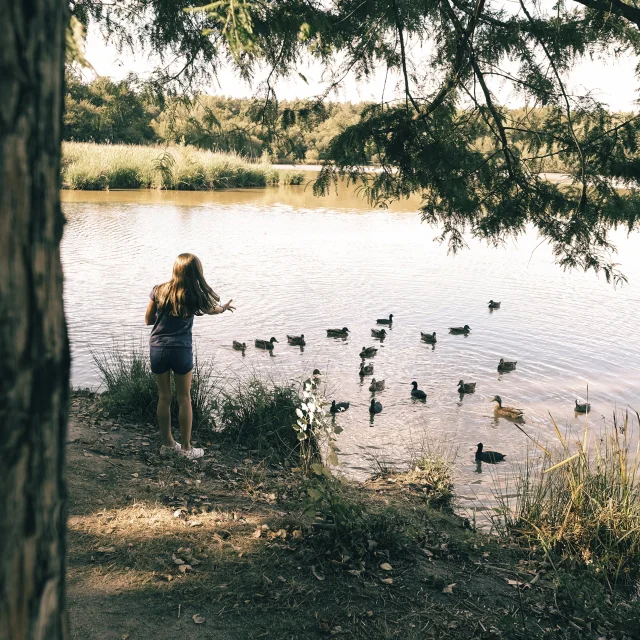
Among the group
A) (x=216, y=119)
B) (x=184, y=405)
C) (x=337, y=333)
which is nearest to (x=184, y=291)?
(x=184, y=405)

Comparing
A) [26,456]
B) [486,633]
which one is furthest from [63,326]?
[486,633]

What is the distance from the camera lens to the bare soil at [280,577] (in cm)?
334

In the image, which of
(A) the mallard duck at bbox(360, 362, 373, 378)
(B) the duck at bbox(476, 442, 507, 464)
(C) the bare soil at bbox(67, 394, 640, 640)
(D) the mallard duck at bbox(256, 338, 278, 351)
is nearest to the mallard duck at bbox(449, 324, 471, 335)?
(A) the mallard duck at bbox(360, 362, 373, 378)

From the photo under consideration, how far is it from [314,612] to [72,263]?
49.2 feet

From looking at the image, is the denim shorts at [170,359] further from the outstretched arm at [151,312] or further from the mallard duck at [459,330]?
the mallard duck at [459,330]

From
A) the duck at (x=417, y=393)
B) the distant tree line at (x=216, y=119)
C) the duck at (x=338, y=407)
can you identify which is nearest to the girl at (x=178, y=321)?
the distant tree line at (x=216, y=119)

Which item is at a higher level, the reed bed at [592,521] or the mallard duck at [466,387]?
the reed bed at [592,521]

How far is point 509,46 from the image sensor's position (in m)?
5.96

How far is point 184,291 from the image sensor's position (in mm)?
5453

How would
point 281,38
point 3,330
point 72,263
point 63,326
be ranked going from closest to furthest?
point 3,330
point 63,326
point 281,38
point 72,263

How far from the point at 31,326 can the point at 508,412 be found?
825cm

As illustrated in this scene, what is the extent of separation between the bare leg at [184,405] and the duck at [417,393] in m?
4.44

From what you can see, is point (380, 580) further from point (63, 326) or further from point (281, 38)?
point (281, 38)

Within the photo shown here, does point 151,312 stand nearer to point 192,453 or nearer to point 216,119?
point 192,453
